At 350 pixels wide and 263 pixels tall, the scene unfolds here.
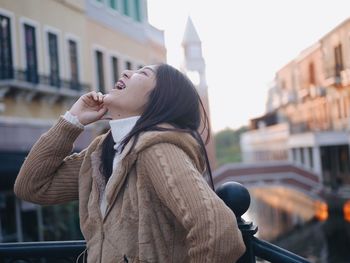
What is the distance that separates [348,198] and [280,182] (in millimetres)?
1601

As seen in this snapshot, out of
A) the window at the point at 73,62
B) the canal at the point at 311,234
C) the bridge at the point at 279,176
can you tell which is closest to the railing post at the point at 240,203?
the window at the point at 73,62

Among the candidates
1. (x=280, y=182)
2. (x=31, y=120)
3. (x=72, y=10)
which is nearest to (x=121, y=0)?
(x=72, y=10)

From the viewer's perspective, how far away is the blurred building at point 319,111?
12102 millimetres

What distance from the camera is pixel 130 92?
0.73 metres

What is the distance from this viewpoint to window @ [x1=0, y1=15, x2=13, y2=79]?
483 centimetres

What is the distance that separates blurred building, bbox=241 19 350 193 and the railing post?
1127 centimetres

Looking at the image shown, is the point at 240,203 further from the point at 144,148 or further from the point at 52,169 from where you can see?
the point at 52,169

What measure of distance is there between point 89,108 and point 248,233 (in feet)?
1.07

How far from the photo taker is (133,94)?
2.37 feet

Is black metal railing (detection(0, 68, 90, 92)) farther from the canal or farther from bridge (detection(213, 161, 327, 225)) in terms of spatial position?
bridge (detection(213, 161, 327, 225))

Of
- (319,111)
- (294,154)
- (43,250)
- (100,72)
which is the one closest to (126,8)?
(100,72)

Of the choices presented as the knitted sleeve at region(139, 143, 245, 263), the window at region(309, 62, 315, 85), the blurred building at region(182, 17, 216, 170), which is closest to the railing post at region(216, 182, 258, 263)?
the knitted sleeve at region(139, 143, 245, 263)

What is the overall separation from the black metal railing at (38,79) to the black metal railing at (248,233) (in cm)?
443

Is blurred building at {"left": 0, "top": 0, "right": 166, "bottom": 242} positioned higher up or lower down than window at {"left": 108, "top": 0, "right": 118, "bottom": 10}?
lower down
